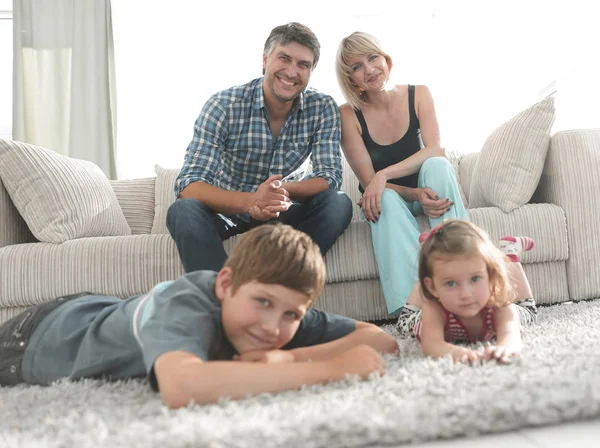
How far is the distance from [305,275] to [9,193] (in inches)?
54.7

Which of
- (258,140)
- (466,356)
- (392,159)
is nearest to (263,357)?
(466,356)

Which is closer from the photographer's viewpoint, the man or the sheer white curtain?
the man

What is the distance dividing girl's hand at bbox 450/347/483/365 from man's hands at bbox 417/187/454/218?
27.7 inches

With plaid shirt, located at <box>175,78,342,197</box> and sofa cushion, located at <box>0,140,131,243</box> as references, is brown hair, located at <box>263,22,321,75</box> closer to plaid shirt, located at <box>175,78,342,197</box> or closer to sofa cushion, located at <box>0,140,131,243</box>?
plaid shirt, located at <box>175,78,342,197</box>

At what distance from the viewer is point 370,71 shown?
2.10 m

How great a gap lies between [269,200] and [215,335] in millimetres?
692

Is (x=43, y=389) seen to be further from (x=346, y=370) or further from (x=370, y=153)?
(x=370, y=153)

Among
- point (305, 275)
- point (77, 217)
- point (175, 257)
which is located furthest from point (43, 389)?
point (77, 217)

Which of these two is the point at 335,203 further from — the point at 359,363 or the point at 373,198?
the point at 359,363

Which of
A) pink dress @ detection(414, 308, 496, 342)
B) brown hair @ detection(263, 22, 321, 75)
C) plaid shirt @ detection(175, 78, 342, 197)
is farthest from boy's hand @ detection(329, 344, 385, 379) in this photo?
brown hair @ detection(263, 22, 321, 75)

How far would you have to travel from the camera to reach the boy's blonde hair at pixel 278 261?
106cm

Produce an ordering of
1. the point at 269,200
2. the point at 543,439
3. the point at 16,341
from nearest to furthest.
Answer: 1. the point at 543,439
2. the point at 16,341
3. the point at 269,200

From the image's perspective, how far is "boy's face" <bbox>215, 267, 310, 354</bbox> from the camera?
1054 millimetres

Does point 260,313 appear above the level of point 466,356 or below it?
above
